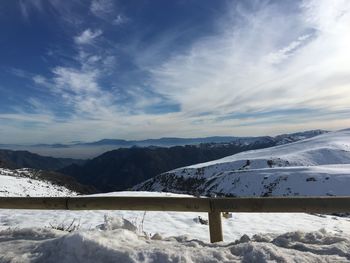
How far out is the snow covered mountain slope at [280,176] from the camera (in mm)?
66500

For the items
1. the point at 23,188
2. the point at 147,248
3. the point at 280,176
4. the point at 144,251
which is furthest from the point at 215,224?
the point at 280,176

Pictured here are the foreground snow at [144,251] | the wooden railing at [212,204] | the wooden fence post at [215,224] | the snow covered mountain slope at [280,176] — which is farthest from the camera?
the snow covered mountain slope at [280,176]

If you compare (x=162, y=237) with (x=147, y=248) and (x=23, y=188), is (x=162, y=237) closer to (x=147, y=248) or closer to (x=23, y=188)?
(x=147, y=248)

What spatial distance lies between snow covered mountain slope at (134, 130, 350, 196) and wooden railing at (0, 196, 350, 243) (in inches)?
2178

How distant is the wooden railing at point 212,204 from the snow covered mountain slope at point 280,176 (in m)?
55.3

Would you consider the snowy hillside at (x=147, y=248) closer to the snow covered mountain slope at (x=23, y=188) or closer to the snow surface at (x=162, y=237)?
the snow surface at (x=162, y=237)

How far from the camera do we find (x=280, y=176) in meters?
79.0

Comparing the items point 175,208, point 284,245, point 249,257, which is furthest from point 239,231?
point 249,257

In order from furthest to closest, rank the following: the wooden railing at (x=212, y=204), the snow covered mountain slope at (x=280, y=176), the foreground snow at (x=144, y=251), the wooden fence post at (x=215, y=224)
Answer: the snow covered mountain slope at (x=280, y=176)
the wooden fence post at (x=215, y=224)
the wooden railing at (x=212, y=204)
the foreground snow at (x=144, y=251)

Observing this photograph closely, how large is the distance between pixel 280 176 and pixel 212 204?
75.5 m

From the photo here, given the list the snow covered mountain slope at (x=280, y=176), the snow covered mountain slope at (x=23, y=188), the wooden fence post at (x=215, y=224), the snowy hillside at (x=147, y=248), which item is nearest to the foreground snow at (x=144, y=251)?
the snowy hillside at (x=147, y=248)

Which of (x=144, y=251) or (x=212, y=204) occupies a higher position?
(x=212, y=204)

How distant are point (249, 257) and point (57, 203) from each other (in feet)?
12.4

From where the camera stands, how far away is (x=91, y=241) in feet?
14.4
